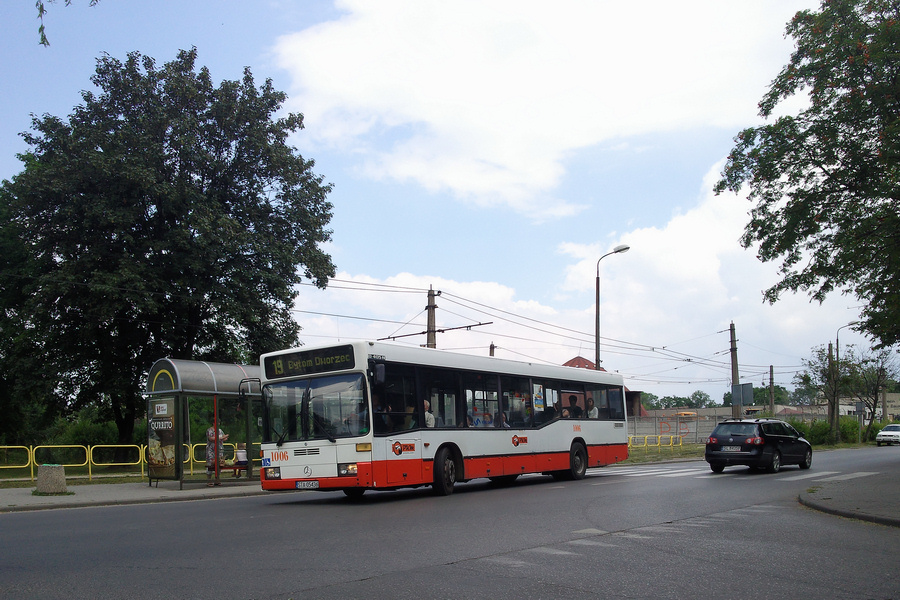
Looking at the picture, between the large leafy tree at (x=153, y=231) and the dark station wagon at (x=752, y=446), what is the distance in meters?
18.6

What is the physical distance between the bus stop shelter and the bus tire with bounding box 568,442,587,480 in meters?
8.50

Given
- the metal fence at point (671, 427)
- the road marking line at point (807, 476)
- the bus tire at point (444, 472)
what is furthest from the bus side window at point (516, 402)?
the metal fence at point (671, 427)

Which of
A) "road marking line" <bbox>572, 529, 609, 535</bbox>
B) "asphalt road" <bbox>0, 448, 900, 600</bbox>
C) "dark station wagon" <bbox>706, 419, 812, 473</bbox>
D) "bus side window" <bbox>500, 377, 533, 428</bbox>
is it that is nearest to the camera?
"asphalt road" <bbox>0, 448, 900, 600</bbox>

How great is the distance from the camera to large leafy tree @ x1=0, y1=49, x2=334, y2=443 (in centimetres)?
2948

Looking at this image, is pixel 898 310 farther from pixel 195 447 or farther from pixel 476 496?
pixel 195 447

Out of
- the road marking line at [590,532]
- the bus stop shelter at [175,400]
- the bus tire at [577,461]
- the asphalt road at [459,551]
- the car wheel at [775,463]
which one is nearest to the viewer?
the asphalt road at [459,551]

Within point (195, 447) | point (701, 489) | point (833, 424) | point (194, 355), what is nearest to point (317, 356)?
point (701, 489)

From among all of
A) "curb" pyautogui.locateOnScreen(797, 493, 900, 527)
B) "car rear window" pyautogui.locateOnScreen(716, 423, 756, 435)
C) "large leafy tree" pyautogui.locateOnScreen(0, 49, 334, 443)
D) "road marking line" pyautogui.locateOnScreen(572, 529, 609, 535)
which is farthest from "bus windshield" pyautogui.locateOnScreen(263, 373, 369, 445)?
"large leafy tree" pyautogui.locateOnScreen(0, 49, 334, 443)

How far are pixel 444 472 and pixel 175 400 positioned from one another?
27.4 feet

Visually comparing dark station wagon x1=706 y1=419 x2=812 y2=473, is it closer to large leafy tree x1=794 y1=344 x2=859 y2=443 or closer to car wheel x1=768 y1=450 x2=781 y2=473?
car wheel x1=768 y1=450 x2=781 y2=473

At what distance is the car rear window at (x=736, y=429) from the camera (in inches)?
858

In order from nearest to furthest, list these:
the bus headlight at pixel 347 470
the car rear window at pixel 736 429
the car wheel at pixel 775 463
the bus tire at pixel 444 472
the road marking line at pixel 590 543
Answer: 1. the road marking line at pixel 590 543
2. the bus headlight at pixel 347 470
3. the bus tire at pixel 444 472
4. the car wheel at pixel 775 463
5. the car rear window at pixel 736 429

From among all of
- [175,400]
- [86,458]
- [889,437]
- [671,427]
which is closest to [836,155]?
[175,400]

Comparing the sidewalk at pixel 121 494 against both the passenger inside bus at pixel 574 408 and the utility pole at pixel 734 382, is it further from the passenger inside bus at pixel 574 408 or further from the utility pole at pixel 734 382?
the utility pole at pixel 734 382
